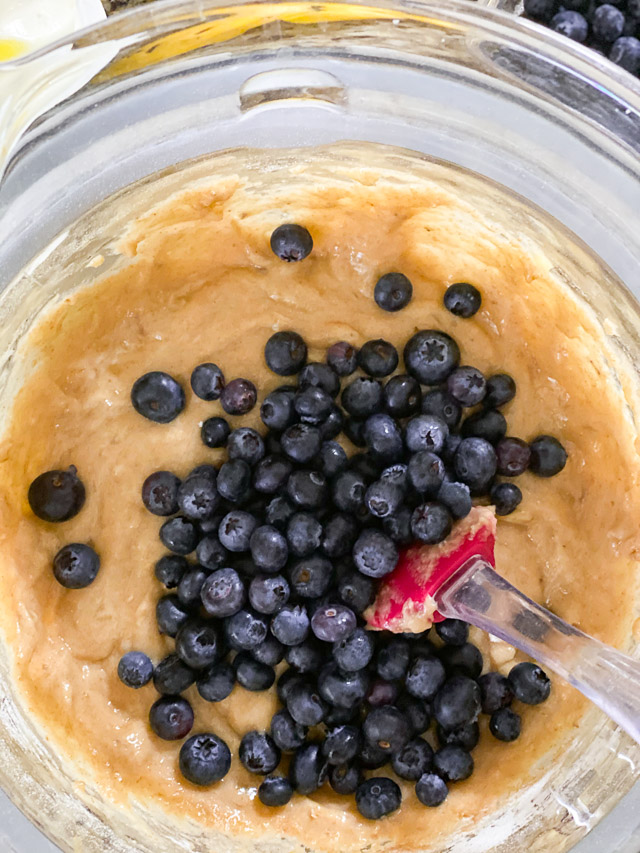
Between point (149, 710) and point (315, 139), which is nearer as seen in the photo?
point (315, 139)

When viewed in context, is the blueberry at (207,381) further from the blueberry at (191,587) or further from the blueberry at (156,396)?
the blueberry at (191,587)

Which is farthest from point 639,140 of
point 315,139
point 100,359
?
point 100,359

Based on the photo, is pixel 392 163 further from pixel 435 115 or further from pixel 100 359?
pixel 100 359

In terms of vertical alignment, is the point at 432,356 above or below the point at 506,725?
above

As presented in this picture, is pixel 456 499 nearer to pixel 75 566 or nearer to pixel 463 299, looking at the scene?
pixel 463 299

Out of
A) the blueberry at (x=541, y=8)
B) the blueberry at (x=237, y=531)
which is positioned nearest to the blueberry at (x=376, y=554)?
the blueberry at (x=237, y=531)

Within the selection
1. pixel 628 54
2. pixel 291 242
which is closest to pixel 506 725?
pixel 291 242
